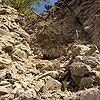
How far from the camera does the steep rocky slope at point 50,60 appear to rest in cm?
490

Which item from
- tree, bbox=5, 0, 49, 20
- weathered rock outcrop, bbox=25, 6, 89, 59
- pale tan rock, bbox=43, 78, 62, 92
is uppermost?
tree, bbox=5, 0, 49, 20

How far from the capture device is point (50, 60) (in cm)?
947

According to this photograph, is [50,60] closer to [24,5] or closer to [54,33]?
[54,33]

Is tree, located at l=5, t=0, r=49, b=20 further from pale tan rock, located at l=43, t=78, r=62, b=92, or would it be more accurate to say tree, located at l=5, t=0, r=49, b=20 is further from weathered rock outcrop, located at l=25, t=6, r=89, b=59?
pale tan rock, located at l=43, t=78, r=62, b=92

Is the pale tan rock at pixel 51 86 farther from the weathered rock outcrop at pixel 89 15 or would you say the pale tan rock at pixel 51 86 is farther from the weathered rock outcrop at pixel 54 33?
the weathered rock outcrop at pixel 89 15

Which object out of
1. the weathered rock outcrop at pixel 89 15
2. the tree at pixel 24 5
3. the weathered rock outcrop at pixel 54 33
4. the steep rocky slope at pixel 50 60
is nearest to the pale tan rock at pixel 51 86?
the steep rocky slope at pixel 50 60

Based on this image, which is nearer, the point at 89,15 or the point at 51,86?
the point at 51,86

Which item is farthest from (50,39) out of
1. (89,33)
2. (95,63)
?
(95,63)

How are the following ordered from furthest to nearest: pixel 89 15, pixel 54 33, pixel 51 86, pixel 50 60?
pixel 54 33, pixel 89 15, pixel 50 60, pixel 51 86

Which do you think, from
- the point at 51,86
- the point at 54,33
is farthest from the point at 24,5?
the point at 51,86

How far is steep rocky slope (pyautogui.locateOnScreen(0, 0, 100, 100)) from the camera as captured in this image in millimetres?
4898

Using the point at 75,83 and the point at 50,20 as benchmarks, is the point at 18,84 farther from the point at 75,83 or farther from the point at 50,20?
the point at 50,20

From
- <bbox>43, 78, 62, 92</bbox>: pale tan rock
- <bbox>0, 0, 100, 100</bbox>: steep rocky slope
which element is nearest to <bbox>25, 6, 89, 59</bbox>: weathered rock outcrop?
<bbox>0, 0, 100, 100</bbox>: steep rocky slope

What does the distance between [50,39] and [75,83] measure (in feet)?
20.6
